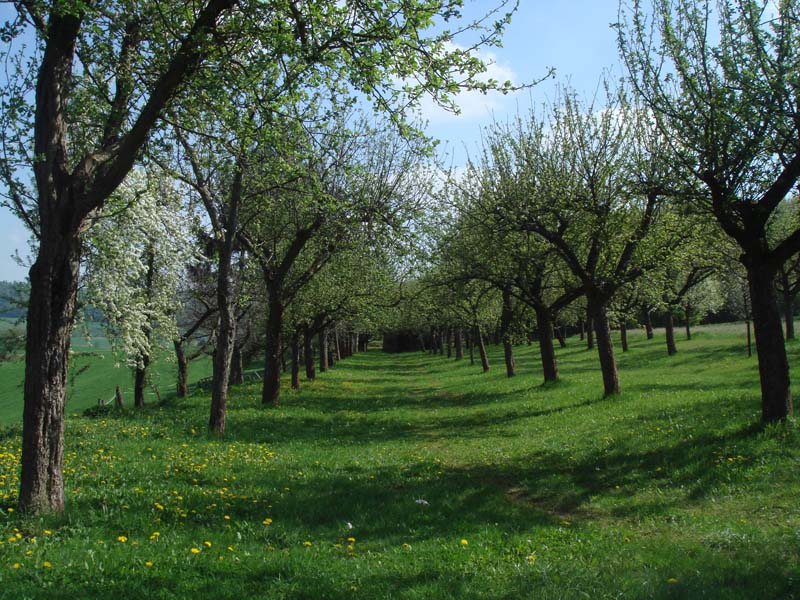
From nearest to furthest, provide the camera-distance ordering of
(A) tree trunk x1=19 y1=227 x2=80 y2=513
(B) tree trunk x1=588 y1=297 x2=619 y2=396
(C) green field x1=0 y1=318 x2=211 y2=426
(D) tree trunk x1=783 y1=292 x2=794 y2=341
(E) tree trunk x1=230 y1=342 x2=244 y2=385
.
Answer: (A) tree trunk x1=19 y1=227 x2=80 y2=513 < (B) tree trunk x1=588 y1=297 x2=619 y2=396 < (D) tree trunk x1=783 y1=292 x2=794 y2=341 < (E) tree trunk x1=230 y1=342 x2=244 y2=385 < (C) green field x1=0 y1=318 x2=211 y2=426

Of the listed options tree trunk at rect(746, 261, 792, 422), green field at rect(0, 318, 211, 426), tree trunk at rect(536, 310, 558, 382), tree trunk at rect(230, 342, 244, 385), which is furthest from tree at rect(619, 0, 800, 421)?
tree trunk at rect(230, 342, 244, 385)

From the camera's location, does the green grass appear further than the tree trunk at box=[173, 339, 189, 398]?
No

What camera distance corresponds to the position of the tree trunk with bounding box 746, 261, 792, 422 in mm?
12852

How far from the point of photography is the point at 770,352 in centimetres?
1290

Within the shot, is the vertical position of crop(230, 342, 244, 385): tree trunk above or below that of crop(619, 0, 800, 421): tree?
below

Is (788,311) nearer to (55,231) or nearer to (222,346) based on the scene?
(222,346)

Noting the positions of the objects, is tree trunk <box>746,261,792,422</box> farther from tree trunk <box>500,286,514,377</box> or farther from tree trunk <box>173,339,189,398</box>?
tree trunk <box>173,339,189,398</box>

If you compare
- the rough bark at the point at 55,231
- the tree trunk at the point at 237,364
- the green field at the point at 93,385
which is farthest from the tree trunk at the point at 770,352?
the tree trunk at the point at 237,364

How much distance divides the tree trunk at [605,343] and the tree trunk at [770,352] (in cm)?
881

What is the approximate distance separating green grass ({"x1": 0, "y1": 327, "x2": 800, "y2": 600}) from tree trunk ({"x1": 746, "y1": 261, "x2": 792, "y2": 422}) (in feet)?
1.76

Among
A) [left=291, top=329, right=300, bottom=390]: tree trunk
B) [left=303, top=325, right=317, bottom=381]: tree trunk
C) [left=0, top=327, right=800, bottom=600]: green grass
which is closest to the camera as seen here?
[left=0, top=327, right=800, bottom=600]: green grass

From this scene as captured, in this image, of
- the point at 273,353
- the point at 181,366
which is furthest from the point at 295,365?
the point at 273,353

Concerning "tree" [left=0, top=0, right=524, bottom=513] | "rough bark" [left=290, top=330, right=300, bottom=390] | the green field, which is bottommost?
the green field

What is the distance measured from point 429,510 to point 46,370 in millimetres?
5822
